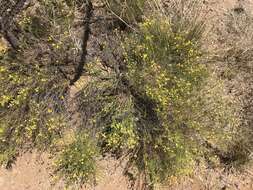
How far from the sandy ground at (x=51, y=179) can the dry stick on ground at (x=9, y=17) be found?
1078mm

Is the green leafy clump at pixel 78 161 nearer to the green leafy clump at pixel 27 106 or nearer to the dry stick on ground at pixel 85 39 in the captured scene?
the green leafy clump at pixel 27 106

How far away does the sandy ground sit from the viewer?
4.61 m

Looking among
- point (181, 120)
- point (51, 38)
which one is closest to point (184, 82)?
point (181, 120)

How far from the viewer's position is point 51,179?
4.61 metres

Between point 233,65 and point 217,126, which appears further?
point 233,65

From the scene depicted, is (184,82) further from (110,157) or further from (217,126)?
(110,157)

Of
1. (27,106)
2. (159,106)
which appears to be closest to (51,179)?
(27,106)

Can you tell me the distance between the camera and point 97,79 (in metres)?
4.67

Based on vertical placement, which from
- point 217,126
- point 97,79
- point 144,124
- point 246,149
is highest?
point 97,79

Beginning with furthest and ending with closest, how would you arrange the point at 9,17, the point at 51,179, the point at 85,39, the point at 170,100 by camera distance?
the point at 85,39 < the point at 51,179 < the point at 9,17 < the point at 170,100

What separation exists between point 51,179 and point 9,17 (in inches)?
60.5

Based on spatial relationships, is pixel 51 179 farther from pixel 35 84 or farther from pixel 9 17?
pixel 9 17

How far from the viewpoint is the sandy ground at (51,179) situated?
15.1 feet

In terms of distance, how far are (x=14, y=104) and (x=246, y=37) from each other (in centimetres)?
230
